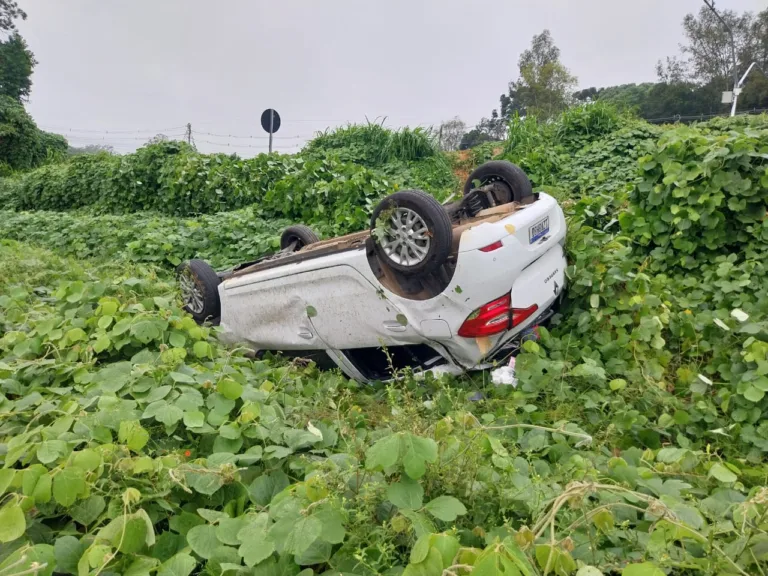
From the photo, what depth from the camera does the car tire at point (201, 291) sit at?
461cm

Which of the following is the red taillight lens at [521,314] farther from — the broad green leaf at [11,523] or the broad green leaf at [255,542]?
the broad green leaf at [11,523]

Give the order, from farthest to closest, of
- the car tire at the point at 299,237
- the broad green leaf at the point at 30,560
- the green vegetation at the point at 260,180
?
the green vegetation at the point at 260,180
the car tire at the point at 299,237
the broad green leaf at the point at 30,560

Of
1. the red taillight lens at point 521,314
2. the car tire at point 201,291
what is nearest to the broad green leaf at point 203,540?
the red taillight lens at point 521,314

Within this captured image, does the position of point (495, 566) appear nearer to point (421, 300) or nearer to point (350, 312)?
point (421, 300)

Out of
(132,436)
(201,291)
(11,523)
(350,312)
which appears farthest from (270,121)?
(11,523)

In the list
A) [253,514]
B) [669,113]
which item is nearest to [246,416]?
[253,514]

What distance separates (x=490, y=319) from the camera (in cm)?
324

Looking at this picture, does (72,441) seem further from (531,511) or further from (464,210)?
(464,210)

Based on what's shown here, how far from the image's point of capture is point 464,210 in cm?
417

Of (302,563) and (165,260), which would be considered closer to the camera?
(302,563)

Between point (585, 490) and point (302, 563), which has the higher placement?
point (585, 490)

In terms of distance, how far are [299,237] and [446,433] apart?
397 centimetres

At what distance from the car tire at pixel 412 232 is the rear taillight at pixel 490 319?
15.8 inches

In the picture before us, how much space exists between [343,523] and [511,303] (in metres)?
2.09
